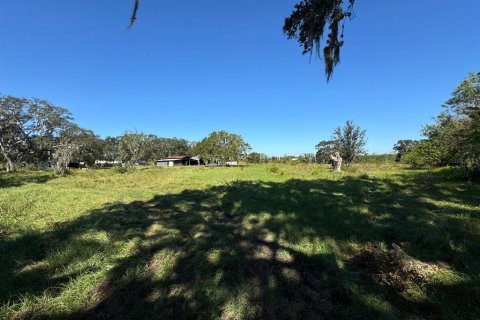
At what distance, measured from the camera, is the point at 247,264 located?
13.2 ft

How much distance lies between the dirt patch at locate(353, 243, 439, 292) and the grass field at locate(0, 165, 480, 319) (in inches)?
0.6

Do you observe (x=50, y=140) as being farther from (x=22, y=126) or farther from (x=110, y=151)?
(x=110, y=151)

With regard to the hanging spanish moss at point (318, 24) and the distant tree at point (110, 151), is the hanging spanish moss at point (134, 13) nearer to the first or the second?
the hanging spanish moss at point (318, 24)

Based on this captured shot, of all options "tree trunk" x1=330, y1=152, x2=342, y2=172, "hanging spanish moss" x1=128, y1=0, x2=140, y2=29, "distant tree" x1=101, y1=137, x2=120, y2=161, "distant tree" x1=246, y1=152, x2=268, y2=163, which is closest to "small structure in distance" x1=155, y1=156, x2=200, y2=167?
"distant tree" x1=101, y1=137, x2=120, y2=161

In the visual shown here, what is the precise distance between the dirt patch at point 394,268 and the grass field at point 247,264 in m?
0.01

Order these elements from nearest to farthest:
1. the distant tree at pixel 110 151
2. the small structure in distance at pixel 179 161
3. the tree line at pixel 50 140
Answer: the tree line at pixel 50 140
the small structure in distance at pixel 179 161
the distant tree at pixel 110 151

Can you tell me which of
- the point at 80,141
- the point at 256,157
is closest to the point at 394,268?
the point at 80,141

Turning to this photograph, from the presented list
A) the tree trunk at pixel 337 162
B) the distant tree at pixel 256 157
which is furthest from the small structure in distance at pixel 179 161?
the tree trunk at pixel 337 162

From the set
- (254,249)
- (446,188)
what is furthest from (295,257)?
(446,188)

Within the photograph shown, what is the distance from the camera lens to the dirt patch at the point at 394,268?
343 cm


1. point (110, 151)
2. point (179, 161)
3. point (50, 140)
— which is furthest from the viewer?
point (110, 151)

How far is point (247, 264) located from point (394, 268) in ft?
6.54

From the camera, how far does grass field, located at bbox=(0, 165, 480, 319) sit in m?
3.10

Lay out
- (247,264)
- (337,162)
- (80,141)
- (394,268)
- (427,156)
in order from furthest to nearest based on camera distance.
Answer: (80,141)
(427,156)
(337,162)
(247,264)
(394,268)
